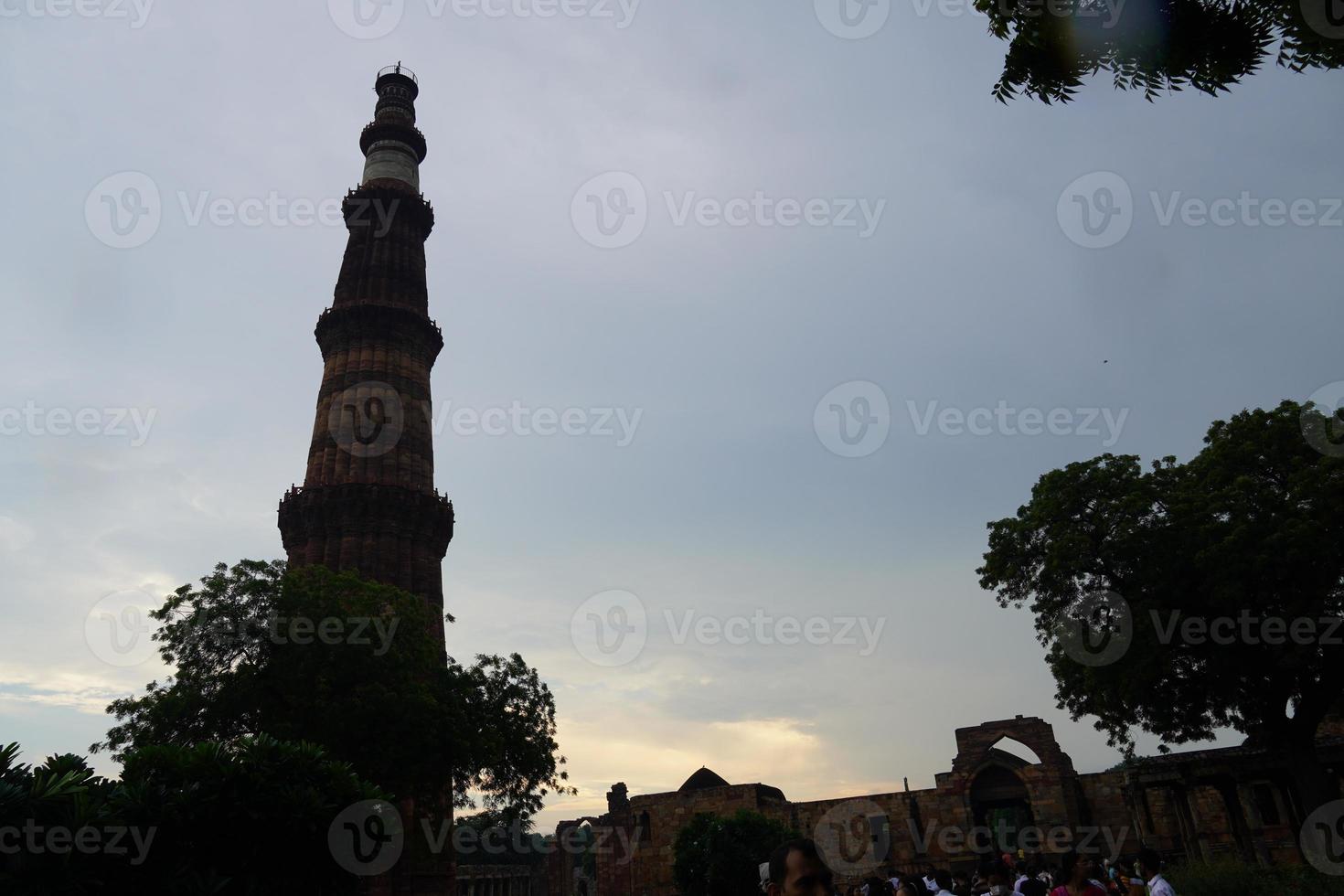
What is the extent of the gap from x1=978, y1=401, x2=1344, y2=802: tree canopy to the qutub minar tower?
2067 cm

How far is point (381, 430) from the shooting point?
3712 cm

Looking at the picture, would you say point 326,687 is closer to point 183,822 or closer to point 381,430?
point 183,822

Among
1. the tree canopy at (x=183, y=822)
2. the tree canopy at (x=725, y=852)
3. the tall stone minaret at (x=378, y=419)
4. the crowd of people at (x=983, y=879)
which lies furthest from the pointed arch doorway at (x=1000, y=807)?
the tree canopy at (x=183, y=822)

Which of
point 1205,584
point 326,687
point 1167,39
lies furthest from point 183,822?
point 1205,584

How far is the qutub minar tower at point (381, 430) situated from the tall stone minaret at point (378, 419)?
53mm

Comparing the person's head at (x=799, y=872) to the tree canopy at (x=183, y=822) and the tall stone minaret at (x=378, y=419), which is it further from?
the tall stone minaret at (x=378, y=419)

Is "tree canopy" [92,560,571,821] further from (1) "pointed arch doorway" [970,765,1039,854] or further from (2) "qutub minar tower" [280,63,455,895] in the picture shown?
(1) "pointed arch doorway" [970,765,1039,854]

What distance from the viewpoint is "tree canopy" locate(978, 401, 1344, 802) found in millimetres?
20938

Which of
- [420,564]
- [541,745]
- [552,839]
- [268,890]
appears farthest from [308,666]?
[552,839]

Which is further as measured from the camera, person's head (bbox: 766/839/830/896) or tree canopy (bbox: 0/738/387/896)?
tree canopy (bbox: 0/738/387/896)

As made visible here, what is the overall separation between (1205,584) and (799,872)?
2267 centimetres

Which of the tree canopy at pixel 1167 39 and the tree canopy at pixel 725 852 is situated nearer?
the tree canopy at pixel 1167 39

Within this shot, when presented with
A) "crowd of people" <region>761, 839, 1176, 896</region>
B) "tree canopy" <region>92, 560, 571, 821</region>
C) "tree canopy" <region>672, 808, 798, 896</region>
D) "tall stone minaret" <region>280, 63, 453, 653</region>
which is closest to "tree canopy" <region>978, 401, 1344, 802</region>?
"crowd of people" <region>761, 839, 1176, 896</region>

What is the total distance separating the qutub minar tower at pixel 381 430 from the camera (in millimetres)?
34781
